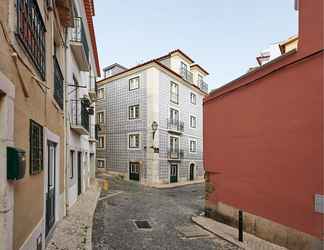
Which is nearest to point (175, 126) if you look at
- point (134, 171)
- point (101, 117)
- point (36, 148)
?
point (134, 171)

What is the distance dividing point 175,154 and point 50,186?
1886cm

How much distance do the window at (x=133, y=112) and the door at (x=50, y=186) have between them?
16955mm

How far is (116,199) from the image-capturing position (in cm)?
1352

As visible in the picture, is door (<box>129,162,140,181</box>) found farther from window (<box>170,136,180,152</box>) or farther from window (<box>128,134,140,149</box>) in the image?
window (<box>170,136,180,152</box>)

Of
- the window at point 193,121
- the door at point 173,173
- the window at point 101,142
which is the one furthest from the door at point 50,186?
the window at point 193,121

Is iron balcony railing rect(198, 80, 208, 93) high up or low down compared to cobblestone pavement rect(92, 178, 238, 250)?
up

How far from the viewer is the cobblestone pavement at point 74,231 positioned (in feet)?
19.1

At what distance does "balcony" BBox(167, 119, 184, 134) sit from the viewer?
81.0ft

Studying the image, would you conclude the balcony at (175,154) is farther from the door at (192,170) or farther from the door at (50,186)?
the door at (50,186)

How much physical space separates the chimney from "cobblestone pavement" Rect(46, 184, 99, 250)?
618cm

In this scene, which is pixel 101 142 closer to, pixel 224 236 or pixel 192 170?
pixel 192 170

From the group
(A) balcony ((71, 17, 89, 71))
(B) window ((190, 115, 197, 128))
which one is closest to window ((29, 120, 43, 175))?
(A) balcony ((71, 17, 89, 71))

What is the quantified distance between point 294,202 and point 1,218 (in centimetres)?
551

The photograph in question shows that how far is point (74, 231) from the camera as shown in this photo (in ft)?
22.8
